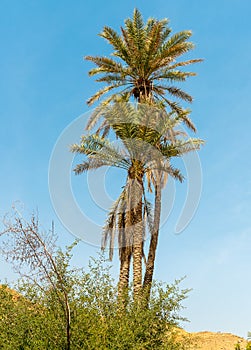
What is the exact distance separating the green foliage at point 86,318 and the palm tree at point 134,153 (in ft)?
17.5

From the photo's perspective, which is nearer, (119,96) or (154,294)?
(154,294)

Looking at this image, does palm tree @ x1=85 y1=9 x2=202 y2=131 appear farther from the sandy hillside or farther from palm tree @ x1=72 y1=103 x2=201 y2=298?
the sandy hillside

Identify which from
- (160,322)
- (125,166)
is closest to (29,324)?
(160,322)

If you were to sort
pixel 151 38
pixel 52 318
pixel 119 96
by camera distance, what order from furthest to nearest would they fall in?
pixel 119 96 → pixel 151 38 → pixel 52 318

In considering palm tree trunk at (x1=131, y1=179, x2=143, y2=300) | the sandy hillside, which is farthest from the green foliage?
the sandy hillside

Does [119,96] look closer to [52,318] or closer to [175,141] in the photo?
[175,141]

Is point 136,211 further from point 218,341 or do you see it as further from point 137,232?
point 218,341

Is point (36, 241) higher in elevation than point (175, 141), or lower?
lower

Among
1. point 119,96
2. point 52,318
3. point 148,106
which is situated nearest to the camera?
point 52,318

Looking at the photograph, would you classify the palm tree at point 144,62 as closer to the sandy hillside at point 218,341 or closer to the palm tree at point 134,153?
the palm tree at point 134,153

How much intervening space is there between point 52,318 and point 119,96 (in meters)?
13.5

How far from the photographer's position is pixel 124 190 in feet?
66.4

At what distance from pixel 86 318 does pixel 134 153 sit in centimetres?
914

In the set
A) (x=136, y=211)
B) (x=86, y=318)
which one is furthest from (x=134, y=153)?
(x=86, y=318)
